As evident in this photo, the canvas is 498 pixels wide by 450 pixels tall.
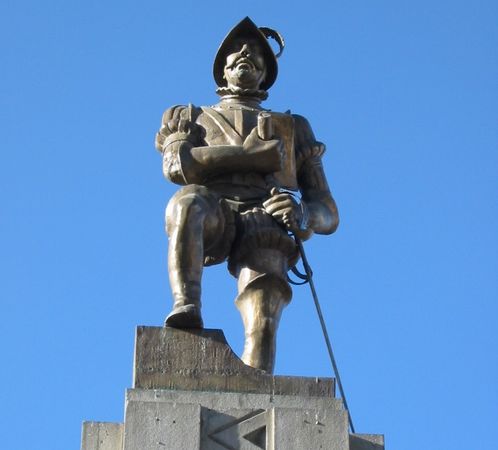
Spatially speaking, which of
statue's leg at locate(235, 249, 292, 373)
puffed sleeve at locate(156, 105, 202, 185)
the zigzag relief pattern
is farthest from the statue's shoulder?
the zigzag relief pattern

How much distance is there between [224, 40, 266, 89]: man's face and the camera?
18.5 meters

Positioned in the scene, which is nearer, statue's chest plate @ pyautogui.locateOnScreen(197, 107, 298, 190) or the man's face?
statue's chest plate @ pyautogui.locateOnScreen(197, 107, 298, 190)

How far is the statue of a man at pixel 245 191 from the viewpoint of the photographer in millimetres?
16531

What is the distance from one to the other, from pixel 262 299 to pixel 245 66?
2845 millimetres

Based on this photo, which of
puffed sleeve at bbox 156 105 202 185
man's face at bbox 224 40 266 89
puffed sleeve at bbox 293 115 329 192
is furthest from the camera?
man's face at bbox 224 40 266 89

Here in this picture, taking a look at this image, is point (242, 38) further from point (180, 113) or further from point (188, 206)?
point (188, 206)

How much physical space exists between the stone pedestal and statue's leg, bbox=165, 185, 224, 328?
21 centimetres

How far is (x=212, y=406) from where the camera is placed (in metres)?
15.4

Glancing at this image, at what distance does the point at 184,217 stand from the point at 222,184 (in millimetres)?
1055

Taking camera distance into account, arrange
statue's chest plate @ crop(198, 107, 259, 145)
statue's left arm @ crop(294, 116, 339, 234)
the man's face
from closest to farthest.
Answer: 1. statue's chest plate @ crop(198, 107, 259, 145)
2. statue's left arm @ crop(294, 116, 339, 234)
3. the man's face

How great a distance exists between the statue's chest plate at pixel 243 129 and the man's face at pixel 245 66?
529mm

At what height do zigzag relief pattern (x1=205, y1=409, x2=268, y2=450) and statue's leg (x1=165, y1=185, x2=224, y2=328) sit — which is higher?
statue's leg (x1=165, y1=185, x2=224, y2=328)

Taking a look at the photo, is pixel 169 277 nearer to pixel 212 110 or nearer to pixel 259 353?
pixel 259 353

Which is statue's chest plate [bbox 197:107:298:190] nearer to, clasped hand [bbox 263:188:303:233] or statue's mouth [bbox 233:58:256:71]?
clasped hand [bbox 263:188:303:233]
